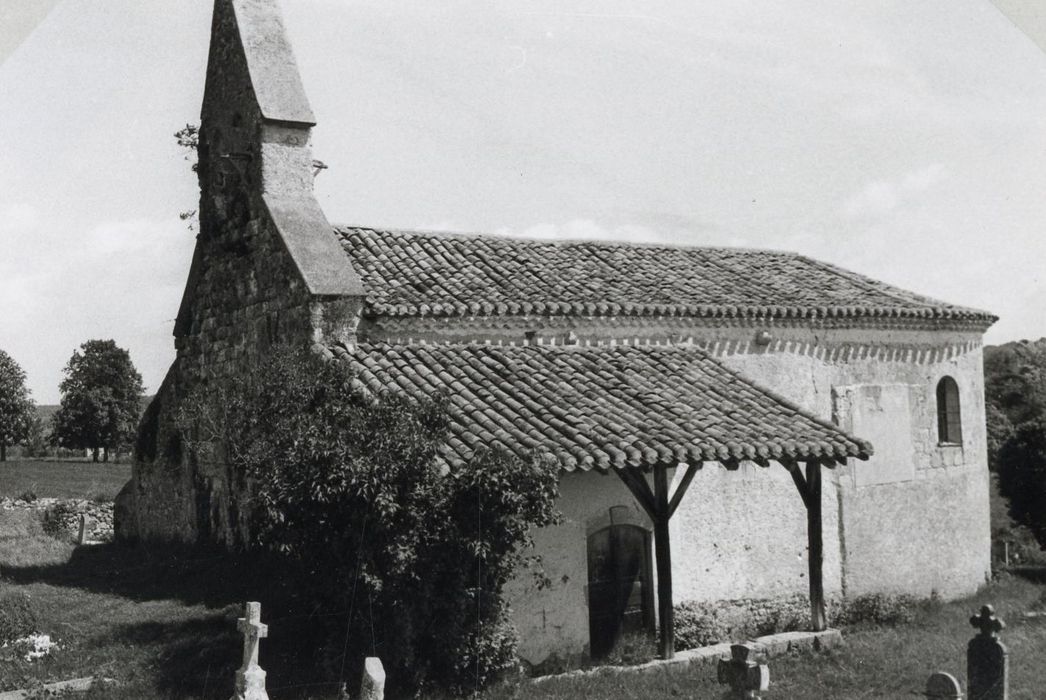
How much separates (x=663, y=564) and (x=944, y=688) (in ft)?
13.0

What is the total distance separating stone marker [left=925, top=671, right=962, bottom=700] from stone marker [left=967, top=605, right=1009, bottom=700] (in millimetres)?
945

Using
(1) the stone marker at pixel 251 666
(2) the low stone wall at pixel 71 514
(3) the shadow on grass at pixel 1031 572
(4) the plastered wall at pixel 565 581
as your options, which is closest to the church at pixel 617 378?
(4) the plastered wall at pixel 565 581

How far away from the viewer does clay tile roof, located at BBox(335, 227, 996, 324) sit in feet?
44.6

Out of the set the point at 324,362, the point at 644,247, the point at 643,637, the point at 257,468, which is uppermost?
the point at 644,247

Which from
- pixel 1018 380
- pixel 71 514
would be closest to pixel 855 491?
pixel 1018 380

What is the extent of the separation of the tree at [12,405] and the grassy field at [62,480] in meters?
8.51

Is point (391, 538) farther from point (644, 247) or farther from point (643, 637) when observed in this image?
point (644, 247)

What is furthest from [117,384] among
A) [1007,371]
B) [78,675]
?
[78,675]

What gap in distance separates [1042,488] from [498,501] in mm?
15724

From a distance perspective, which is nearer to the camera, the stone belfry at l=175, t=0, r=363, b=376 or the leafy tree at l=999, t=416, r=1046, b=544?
the stone belfry at l=175, t=0, r=363, b=376

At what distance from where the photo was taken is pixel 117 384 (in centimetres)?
6125

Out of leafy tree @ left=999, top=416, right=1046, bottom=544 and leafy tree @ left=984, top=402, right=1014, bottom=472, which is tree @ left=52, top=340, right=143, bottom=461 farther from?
leafy tree @ left=999, top=416, right=1046, bottom=544

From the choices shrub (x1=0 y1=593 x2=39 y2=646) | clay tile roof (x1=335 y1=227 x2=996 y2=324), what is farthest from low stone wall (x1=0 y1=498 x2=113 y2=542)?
clay tile roof (x1=335 y1=227 x2=996 y2=324)

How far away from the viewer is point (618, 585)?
496 inches
